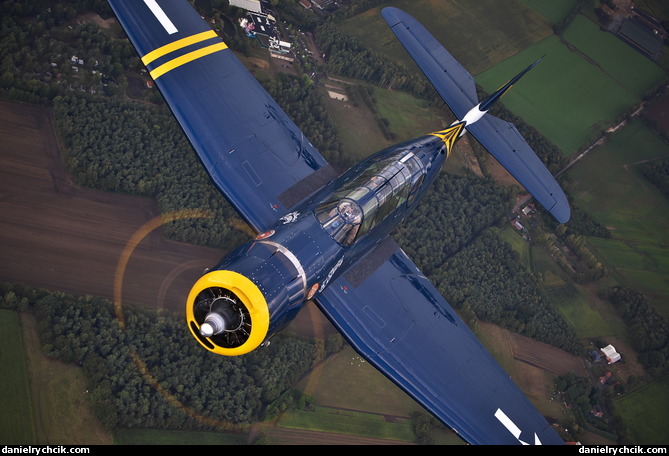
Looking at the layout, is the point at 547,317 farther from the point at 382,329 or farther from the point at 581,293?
the point at 382,329

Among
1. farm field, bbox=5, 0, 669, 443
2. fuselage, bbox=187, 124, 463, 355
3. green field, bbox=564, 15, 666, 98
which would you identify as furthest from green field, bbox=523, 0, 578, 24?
fuselage, bbox=187, 124, 463, 355

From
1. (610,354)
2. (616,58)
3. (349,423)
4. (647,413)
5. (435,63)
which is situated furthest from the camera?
(616,58)

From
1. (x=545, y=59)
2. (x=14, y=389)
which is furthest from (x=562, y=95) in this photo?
(x=14, y=389)

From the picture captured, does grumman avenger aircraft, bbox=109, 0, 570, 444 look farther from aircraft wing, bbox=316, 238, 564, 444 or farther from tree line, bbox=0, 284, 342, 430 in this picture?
tree line, bbox=0, 284, 342, 430

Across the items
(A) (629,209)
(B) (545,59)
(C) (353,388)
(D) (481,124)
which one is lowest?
(C) (353,388)

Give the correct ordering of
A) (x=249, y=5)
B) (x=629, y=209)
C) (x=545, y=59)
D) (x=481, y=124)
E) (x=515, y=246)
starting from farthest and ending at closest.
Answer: (x=545, y=59) < (x=629, y=209) < (x=249, y=5) < (x=515, y=246) < (x=481, y=124)

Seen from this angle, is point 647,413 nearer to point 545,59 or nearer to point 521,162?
point 521,162
